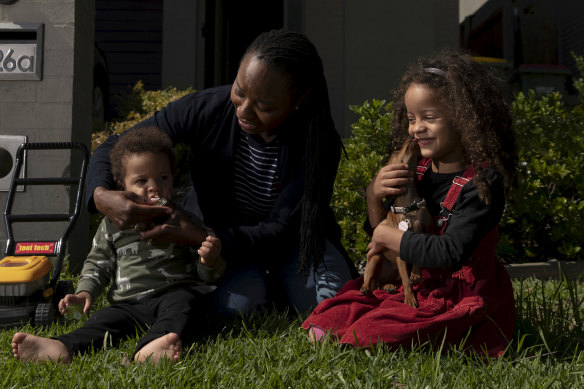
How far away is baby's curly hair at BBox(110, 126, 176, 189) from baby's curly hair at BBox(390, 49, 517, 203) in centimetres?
121

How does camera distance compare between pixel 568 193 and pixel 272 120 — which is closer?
→ pixel 272 120

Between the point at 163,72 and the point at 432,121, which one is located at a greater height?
Result: the point at 163,72

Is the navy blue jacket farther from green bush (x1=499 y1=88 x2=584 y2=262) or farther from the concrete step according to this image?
green bush (x1=499 y1=88 x2=584 y2=262)

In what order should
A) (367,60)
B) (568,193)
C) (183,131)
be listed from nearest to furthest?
(183,131) → (568,193) → (367,60)

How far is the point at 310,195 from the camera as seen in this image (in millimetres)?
2949

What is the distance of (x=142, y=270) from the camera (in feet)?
9.34

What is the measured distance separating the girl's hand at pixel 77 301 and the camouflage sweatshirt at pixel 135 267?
0.15 feet

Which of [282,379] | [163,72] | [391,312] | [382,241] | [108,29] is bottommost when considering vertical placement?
[282,379]

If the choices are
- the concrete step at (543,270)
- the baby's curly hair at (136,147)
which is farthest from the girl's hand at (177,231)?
the concrete step at (543,270)

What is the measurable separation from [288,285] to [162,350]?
3.52 ft

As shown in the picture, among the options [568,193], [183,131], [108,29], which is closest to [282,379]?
[183,131]

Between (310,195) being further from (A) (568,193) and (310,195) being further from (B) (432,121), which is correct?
(A) (568,193)

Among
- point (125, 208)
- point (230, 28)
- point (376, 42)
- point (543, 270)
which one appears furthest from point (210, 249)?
point (230, 28)

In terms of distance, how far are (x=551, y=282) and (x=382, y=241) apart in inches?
90.8
